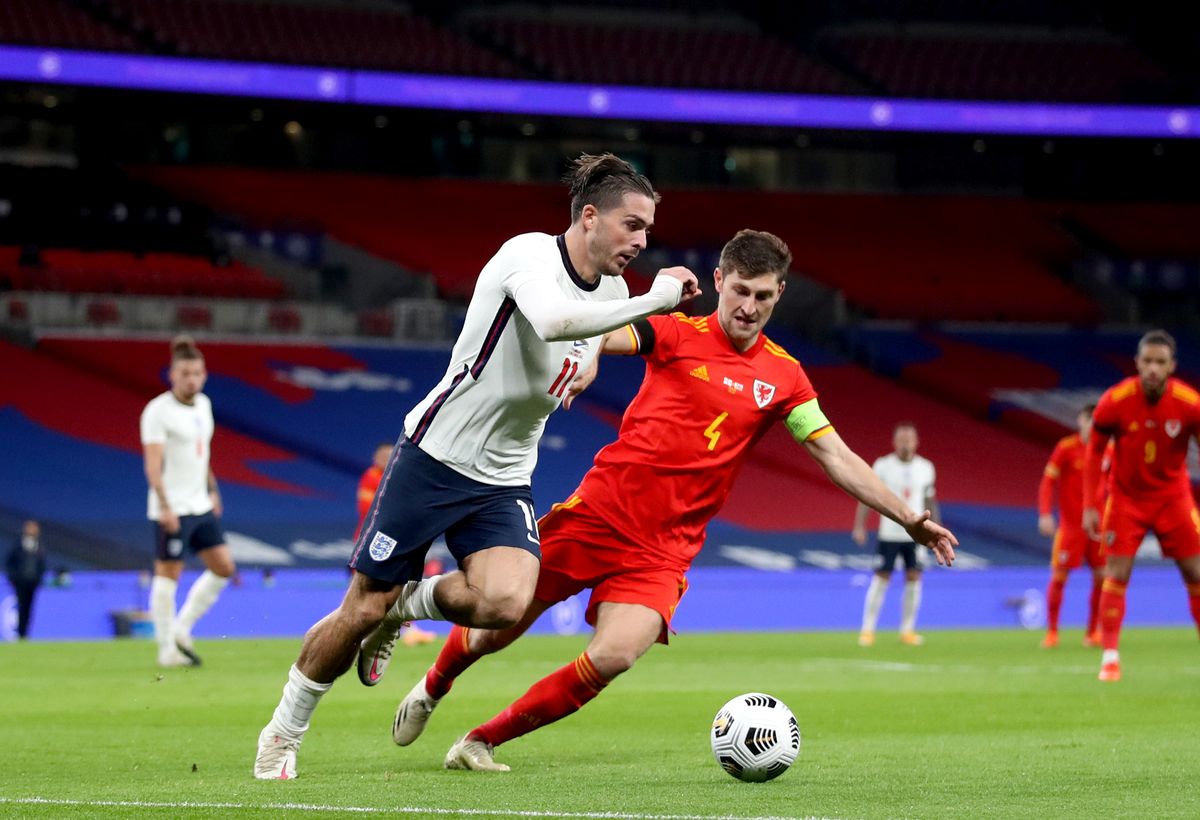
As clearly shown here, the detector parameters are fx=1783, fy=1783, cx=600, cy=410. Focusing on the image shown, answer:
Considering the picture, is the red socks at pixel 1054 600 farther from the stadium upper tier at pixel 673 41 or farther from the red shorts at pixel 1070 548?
the stadium upper tier at pixel 673 41

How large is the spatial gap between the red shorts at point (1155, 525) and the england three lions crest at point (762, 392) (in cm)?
588

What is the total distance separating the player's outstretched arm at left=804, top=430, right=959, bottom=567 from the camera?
6.79 m

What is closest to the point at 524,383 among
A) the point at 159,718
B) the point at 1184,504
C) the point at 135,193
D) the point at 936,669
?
the point at 159,718

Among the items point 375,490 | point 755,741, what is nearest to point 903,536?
point 375,490

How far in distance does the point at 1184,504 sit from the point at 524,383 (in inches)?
288

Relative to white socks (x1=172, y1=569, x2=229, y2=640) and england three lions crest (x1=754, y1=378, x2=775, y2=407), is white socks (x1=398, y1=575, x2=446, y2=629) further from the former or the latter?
white socks (x1=172, y1=569, x2=229, y2=640)

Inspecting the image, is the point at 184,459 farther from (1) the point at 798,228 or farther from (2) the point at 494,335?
(1) the point at 798,228

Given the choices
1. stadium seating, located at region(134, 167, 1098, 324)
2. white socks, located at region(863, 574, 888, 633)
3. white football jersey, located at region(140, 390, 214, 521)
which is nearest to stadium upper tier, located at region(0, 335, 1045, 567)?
stadium seating, located at region(134, 167, 1098, 324)

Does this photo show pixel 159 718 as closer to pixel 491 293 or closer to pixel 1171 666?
pixel 491 293

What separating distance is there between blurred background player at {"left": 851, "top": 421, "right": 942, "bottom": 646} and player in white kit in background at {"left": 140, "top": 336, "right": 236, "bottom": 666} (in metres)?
7.13

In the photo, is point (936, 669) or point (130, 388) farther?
point (130, 388)

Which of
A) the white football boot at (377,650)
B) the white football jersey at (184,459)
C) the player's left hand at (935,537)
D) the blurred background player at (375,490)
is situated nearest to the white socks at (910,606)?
the blurred background player at (375,490)

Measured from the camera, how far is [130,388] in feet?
91.2

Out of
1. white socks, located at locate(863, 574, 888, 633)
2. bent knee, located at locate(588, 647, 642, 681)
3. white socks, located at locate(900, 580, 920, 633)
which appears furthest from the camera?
white socks, located at locate(900, 580, 920, 633)
